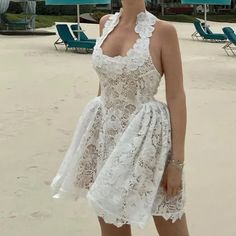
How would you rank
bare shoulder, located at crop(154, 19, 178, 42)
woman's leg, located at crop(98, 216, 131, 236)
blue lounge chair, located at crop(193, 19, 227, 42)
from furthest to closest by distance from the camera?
blue lounge chair, located at crop(193, 19, 227, 42) → woman's leg, located at crop(98, 216, 131, 236) → bare shoulder, located at crop(154, 19, 178, 42)

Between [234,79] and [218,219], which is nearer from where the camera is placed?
[218,219]

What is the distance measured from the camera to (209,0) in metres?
22.2

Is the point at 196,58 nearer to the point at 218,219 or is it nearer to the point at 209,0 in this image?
the point at 209,0

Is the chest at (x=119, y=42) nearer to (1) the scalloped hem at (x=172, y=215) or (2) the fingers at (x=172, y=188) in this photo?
(2) the fingers at (x=172, y=188)

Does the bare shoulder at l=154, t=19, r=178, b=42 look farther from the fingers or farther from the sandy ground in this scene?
the sandy ground

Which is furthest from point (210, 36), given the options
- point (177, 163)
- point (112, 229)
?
point (177, 163)

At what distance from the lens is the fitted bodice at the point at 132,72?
2.13 m

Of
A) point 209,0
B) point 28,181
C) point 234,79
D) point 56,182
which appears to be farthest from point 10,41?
point 56,182

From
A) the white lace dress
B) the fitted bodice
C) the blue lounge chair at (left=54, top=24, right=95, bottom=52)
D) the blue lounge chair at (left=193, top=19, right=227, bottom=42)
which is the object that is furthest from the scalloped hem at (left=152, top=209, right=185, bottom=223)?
the blue lounge chair at (left=193, top=19, right=227, bottom=42)

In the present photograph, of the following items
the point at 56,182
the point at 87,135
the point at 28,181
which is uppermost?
the point at 87,135

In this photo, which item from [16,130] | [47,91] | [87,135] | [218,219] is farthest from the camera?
[47,91]

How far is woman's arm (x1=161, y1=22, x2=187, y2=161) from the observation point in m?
2.11

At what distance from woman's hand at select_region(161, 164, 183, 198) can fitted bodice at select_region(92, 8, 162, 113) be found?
274mm

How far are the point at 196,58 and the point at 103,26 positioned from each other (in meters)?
13.9
